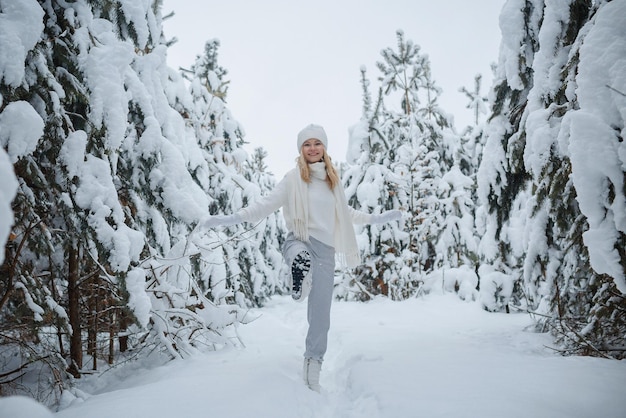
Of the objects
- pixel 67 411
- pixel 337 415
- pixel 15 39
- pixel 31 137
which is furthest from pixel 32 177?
pixel 337 415

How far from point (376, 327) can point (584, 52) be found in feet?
12.1

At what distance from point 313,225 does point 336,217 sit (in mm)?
297

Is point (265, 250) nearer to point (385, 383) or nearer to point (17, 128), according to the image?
point (385, 383)

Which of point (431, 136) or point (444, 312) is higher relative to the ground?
point (431, 136)

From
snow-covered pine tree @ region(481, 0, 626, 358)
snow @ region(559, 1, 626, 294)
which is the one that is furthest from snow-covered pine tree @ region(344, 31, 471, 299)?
snow @ region(559, 1, 626, 294)

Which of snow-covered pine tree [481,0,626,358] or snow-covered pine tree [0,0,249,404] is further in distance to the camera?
snow-covered pine tree [0,0,249,404]

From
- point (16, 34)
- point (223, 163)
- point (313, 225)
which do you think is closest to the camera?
point (16, 34)

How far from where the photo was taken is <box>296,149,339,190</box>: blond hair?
3031 mm

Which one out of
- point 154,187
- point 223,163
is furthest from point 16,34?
point 223,163

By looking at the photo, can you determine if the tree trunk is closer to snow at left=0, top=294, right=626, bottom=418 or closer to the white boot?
snow at left=0, top=294, right=626, bottom=418

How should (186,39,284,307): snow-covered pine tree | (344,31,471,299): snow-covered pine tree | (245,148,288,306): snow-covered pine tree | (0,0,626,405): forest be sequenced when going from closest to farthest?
(0,0,626,405): forest
(186,39,284,307): snow-covered pine tree
(344,31,471,299): snow-covered pine tree
(245,148,288,306): snow-covered pine tree

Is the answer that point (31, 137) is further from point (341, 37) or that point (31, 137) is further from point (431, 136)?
point (341, 37)

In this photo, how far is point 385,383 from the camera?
2.44 m

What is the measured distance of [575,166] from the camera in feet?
5.99
